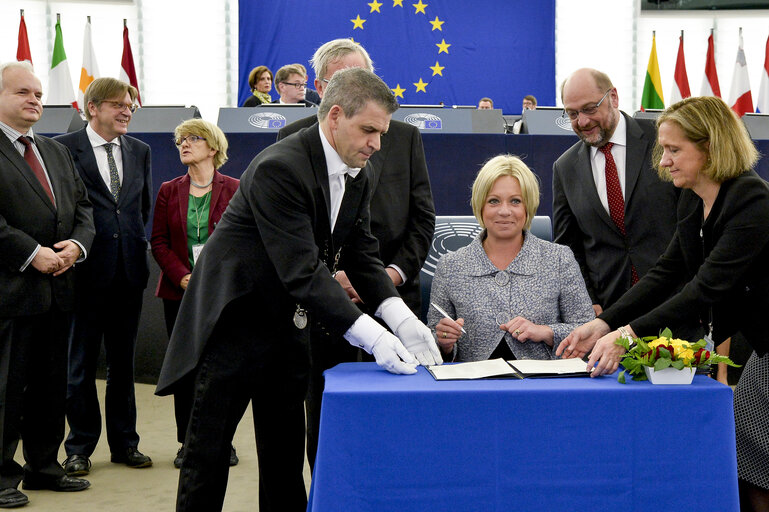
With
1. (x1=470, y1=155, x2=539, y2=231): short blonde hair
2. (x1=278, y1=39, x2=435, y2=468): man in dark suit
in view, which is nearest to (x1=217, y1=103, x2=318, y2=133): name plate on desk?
(x1=278, y1=39, x2=435, y2=468): man in dark suit

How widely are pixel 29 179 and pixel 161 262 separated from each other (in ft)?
2.39

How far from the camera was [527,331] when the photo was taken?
92.2 inches

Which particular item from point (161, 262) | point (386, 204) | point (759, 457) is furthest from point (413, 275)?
point (161, 262)

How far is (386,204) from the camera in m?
2.60

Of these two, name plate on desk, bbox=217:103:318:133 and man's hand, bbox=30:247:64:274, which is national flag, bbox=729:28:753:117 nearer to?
name plate on desk, bbox=217:103:318:133

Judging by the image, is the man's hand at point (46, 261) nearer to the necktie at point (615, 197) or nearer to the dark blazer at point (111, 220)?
the dark blazer at point (111, 220)

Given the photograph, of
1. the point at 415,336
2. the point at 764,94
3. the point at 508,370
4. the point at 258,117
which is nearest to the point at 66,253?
the point at 415,336

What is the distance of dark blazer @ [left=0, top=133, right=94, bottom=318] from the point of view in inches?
119

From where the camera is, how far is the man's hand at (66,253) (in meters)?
3.15

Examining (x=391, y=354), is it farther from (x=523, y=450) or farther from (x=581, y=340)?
(x=581, y=340)

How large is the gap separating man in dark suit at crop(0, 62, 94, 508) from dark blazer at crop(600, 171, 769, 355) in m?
2.15

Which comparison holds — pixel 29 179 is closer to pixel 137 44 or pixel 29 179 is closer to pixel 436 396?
pixel 436 396

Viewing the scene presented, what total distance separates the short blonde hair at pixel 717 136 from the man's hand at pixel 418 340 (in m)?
0.82

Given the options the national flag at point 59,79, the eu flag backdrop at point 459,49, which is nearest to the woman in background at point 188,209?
the national flag at point 59,79
